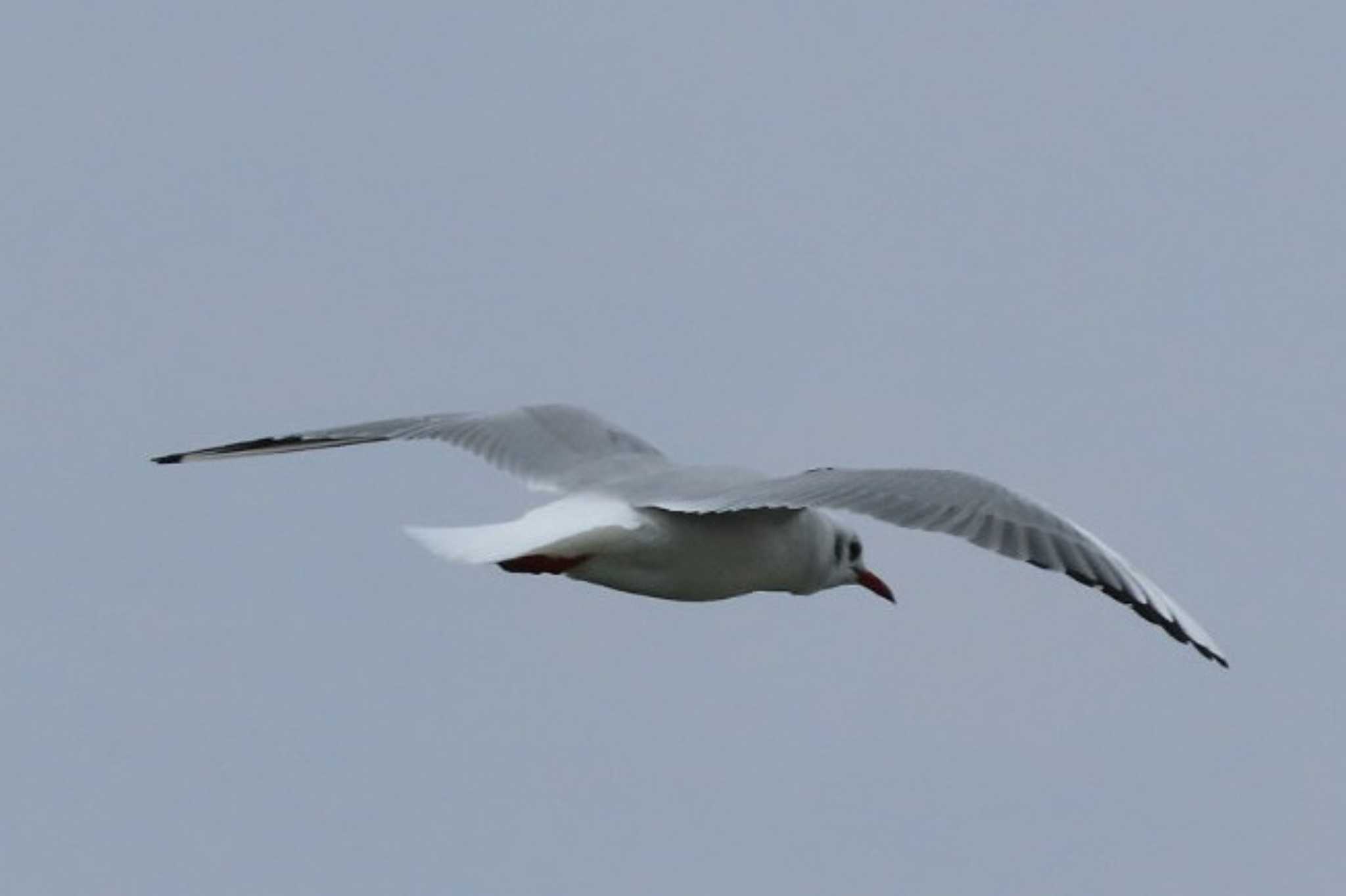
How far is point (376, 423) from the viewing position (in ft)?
38.5

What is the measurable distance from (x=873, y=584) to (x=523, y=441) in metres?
1.42

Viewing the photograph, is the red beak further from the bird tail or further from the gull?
the bird tail

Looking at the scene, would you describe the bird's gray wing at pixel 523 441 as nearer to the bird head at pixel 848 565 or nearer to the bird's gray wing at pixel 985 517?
the bird head at pixel 848 565

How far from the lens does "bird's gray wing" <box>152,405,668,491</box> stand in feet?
36.7

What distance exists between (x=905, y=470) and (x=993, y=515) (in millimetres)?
378

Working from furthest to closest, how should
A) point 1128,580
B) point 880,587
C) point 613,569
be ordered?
1. point 880,587
2. point 613,569
3. point 1128,580

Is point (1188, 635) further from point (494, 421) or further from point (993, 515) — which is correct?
point (494, 421)

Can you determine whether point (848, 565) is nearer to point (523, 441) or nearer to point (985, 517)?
point (523, 441)

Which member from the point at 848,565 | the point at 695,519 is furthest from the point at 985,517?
the point at 848,565

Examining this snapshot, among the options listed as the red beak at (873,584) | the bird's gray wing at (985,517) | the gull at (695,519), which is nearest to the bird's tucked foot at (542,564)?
the gull at (695,519)

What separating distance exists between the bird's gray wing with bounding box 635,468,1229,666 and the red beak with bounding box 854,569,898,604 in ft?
5.59

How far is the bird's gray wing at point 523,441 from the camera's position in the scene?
36.7ft

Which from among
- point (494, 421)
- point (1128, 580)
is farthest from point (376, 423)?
point (1128, 580)

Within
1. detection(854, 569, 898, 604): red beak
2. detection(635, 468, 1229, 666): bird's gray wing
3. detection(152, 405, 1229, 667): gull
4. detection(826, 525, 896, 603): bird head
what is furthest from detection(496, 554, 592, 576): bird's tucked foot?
detection(854, 569, 898, 604): red beak
